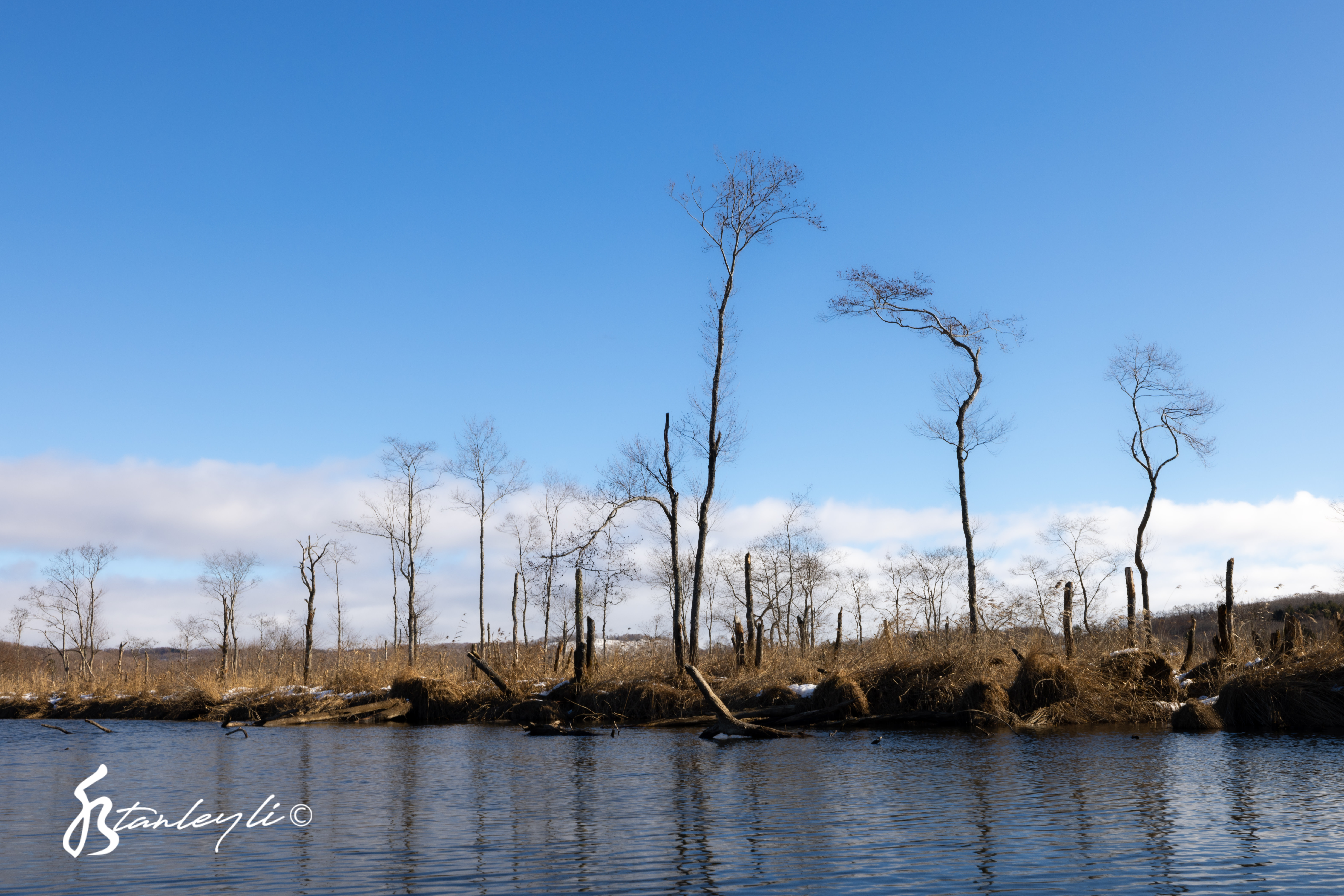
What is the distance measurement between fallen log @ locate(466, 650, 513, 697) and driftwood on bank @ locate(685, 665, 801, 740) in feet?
44.3

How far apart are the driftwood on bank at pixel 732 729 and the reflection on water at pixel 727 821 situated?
1626 millimetres

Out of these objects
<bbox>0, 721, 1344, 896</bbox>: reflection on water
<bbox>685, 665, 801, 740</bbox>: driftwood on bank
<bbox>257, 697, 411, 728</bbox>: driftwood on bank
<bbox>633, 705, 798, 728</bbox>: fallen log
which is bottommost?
<bbox>257, 697, 411, 728</bbox>: driftwood on bank

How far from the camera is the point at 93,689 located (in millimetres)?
54188

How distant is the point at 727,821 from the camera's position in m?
12.4

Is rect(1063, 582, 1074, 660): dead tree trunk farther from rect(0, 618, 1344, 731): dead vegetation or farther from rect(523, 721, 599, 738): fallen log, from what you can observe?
rect(523, 721, 599, 738): fallen log

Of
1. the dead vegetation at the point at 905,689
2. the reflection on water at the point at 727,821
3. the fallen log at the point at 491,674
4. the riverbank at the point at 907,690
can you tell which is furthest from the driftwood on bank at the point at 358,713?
the reflection on water at the point at 727,821

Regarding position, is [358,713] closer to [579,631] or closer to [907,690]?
[579,631]

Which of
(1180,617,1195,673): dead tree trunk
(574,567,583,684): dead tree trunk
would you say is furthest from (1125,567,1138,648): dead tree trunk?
(574,567,583,684): dead tree trunk

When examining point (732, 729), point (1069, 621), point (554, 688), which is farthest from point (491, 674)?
point (1069, 621)

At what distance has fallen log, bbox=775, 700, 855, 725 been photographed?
30266 mm

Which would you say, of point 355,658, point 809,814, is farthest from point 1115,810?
point 355,658

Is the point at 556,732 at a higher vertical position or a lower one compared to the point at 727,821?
lower

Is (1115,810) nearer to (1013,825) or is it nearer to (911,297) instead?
(1013,825)

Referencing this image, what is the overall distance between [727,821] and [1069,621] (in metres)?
21.6
